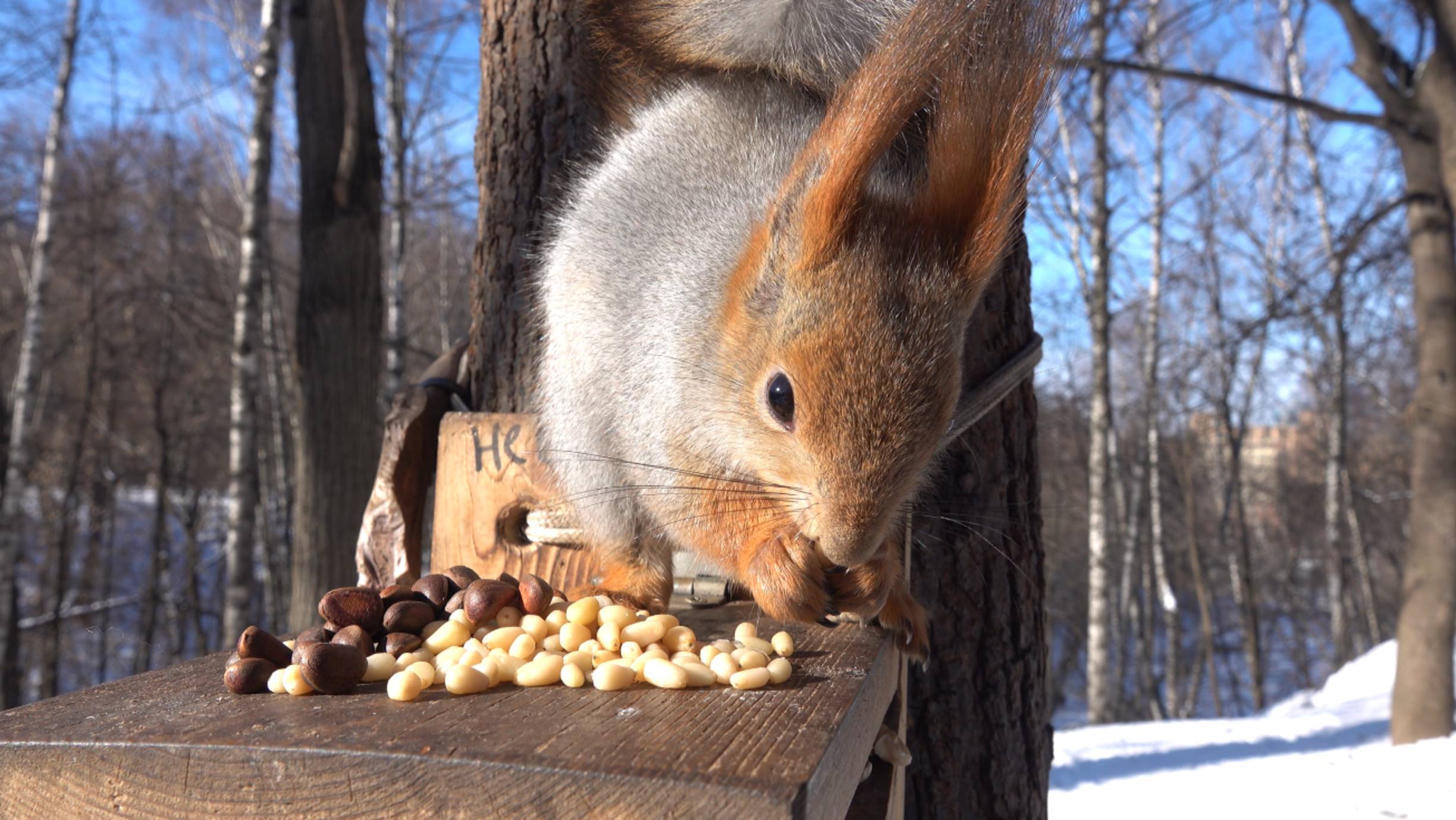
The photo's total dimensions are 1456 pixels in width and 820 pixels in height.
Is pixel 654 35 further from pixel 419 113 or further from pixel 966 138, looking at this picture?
pixel 419 113

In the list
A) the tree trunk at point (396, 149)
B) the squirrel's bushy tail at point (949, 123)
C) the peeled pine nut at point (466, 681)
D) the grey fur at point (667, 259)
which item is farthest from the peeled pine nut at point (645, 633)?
the tree trunk at point (396, 149)


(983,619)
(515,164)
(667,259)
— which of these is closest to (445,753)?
(667,259)

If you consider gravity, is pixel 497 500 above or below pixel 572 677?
above

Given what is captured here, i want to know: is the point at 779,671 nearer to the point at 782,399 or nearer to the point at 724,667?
the point at 724,667

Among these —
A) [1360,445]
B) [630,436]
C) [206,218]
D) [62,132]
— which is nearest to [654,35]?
[630,436]

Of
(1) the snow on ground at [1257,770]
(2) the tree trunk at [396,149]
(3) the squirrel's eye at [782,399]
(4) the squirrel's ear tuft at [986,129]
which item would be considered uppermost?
(2) the tree trunk at [396,149]

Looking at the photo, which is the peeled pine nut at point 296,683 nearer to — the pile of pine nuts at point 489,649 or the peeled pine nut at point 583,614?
the pile of pine nuts at point 489,649

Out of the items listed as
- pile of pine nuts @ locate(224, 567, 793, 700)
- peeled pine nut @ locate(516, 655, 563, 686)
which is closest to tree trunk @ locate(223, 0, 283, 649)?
pile of pine nuts @ locate(224, 567, 793, 700)
